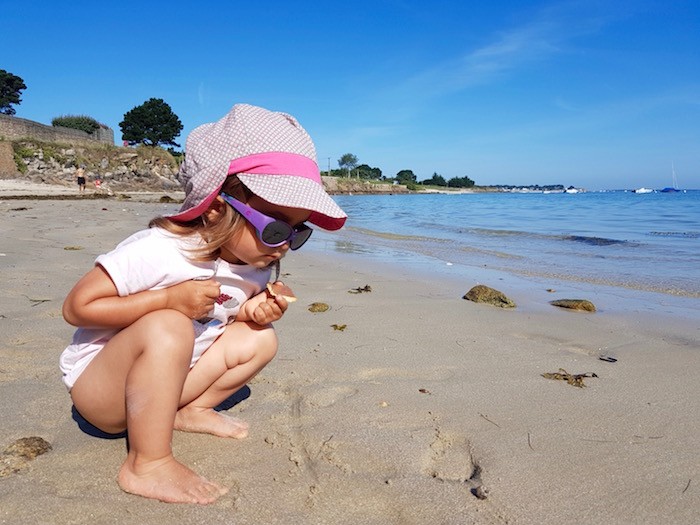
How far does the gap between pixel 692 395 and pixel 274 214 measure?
2060mm

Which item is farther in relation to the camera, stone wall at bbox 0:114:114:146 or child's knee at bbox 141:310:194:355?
stone wall at bbox 0:114:114:146

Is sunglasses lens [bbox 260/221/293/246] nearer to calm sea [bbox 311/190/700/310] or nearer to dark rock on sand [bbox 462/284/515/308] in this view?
dark rock on sand [bbox 462/284/515/308]

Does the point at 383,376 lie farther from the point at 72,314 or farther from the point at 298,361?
the point at 72,314

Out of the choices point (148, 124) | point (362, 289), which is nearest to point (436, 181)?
point (148, 124)

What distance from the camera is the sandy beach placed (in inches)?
59.4

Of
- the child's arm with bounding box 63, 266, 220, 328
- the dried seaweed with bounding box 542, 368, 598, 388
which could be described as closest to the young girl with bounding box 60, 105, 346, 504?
the child's arm with bounding box 63, 266, 220, 328

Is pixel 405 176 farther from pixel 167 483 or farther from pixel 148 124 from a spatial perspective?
pixel 167 483

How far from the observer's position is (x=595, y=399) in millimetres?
2371

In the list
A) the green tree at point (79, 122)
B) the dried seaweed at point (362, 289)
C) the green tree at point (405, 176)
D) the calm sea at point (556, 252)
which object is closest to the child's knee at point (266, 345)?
the dried seaweed at point (362, 289)

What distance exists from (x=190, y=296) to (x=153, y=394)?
307 mm

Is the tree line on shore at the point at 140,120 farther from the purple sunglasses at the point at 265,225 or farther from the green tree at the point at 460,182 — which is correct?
the green tree at the point at 460,182

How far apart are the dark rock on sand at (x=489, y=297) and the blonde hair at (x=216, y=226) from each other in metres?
3.19

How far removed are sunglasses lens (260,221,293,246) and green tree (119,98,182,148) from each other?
2248 inches

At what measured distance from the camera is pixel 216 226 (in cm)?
170
